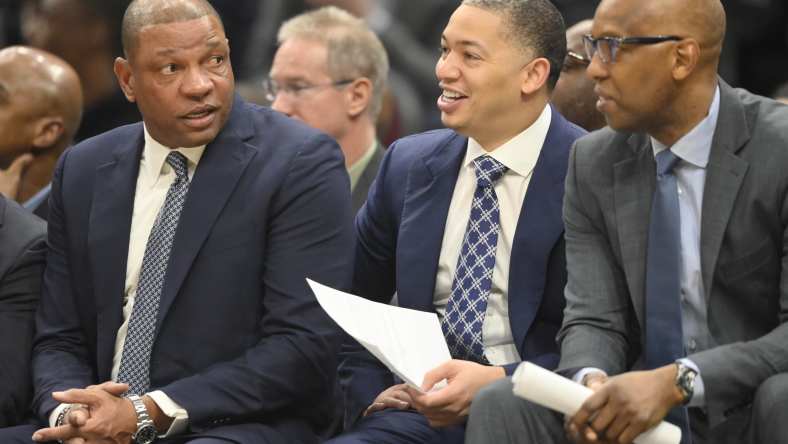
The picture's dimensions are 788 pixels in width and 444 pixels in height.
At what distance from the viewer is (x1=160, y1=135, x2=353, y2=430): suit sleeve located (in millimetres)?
3646

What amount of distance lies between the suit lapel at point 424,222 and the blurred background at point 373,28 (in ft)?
8.11

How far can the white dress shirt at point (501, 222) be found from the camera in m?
3.76

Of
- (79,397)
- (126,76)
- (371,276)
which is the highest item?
(126,76)

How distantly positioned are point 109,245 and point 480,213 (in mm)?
1004

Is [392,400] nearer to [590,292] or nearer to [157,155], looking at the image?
[590,292]

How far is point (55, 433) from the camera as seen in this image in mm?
3574

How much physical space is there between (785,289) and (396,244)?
1.19m

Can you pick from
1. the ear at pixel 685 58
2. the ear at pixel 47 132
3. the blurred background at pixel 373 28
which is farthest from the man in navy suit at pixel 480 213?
the blurred background at pixel 373 28

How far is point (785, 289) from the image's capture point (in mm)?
3223

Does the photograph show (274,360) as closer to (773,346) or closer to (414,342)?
(414,342)

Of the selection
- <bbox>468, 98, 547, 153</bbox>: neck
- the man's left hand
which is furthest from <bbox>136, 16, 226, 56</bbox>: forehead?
the man's left hand

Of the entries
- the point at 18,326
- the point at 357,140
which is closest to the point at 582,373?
the point at 18,326

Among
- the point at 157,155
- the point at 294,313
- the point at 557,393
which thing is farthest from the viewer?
the point at 157,155

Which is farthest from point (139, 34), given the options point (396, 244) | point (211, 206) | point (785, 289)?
point (785, 289)
